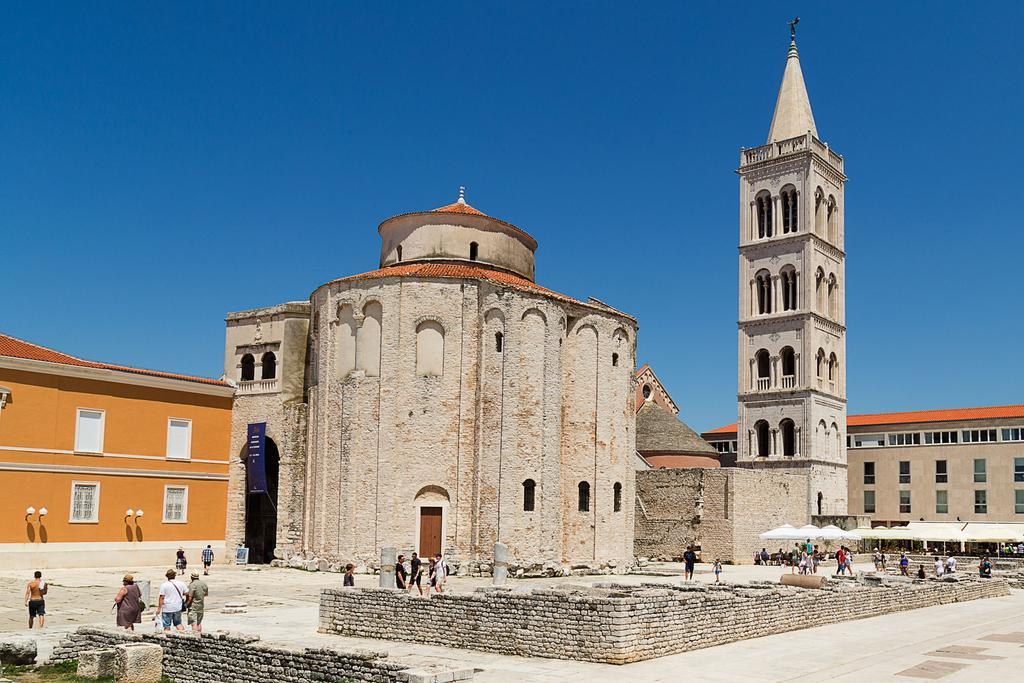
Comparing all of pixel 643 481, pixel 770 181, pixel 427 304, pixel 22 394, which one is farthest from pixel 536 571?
pixel 770 181

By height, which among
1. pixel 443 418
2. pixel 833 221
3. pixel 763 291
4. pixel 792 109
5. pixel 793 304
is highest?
pixel 792 109

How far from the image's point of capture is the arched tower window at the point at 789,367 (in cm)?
6182

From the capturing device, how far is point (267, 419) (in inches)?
1651

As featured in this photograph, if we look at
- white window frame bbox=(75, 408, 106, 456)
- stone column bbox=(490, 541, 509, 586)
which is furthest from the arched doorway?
stone column bbox=(490, 541, 509, 586)

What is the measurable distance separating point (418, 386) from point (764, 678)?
23.8 meters

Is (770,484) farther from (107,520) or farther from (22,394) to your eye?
(22,394)

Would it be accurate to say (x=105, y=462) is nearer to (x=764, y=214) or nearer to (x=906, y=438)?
(x=764, y=214)

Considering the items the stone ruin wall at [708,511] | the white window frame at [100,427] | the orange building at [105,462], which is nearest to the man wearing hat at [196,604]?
the orange building at [105,462]

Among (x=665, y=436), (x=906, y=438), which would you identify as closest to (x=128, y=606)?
(x=665, y=436)

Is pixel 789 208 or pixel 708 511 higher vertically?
pixel 789 208

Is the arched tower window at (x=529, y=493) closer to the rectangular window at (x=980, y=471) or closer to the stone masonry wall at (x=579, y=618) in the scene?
the stone masonry wall at (x=579, y=618)

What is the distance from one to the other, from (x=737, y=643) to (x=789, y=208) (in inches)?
1909

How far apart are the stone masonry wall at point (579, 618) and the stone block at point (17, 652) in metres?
5.73

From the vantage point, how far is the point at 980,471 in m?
68.1
